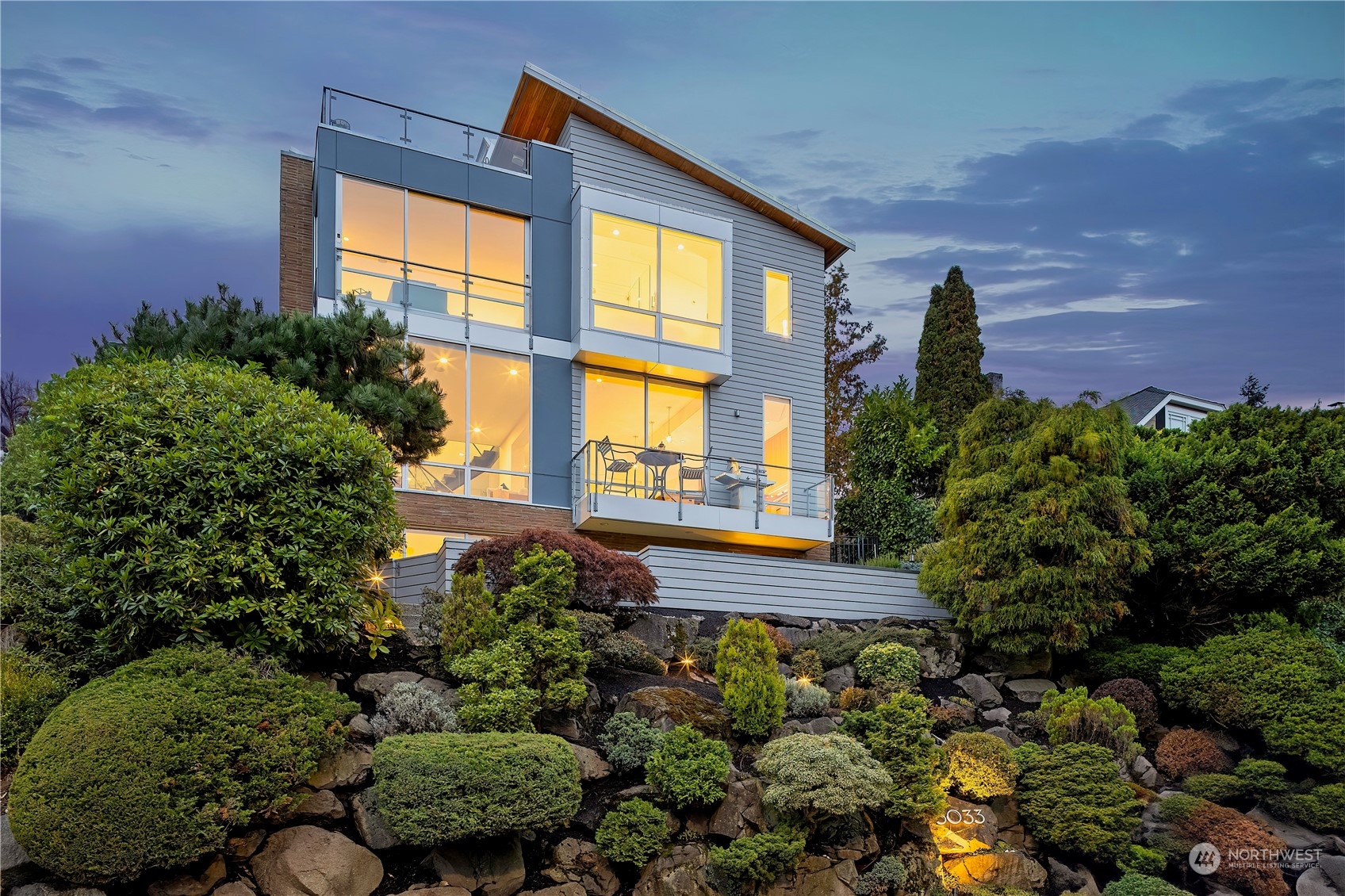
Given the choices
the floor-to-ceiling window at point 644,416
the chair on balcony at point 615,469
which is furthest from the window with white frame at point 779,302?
the chair on balcony at point 615,469

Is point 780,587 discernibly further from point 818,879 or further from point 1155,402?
point 1155,402

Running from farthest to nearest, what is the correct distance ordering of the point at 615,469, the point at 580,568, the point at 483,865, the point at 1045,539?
the point at 615,469 < the point at 1045,539 < the point at 580,568 < the point at 483,865

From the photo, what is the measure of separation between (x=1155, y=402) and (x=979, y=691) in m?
16.7

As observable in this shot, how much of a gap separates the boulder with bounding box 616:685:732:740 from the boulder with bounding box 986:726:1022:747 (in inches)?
144

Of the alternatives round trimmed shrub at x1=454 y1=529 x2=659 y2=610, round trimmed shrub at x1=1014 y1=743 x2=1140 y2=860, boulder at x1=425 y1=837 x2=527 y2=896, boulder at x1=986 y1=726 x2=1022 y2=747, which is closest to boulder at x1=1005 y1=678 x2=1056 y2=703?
boulder at x1=986 y1=726 x2=1022 y2=747

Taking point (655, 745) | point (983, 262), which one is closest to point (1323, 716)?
point (655, 745)

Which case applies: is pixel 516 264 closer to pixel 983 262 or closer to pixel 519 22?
pixel 519 22

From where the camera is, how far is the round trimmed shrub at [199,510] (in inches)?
307

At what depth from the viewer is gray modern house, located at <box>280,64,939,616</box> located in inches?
626

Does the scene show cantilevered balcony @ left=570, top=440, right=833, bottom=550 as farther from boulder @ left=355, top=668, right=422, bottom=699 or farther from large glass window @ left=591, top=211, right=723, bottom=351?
boulder @ left=355, top=668, right=422, bottom=699

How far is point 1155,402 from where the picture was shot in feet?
86.3

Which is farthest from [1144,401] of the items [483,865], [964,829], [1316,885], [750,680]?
[483,865]

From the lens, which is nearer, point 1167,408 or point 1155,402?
point 1167,408

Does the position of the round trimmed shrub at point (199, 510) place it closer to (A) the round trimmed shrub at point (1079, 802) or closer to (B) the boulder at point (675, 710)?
(B) the boulder at point (675, 710)
